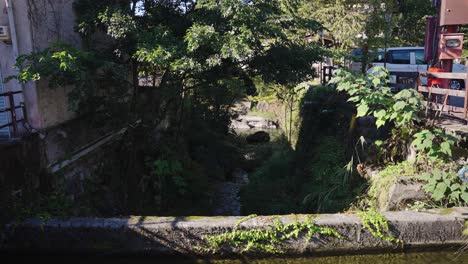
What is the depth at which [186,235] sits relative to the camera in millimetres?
5500

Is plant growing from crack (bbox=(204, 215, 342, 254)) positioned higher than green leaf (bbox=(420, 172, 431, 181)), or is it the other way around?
green leaf (bbox=(420, 172, 431, 181))

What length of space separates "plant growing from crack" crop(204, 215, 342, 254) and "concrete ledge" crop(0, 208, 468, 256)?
69 millimetres

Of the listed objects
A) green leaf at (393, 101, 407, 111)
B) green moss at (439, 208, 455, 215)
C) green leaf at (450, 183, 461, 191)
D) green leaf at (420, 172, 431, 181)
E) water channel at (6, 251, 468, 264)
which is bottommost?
water channel at (6, 251, 468, 264)

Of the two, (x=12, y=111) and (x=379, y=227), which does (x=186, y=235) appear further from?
(x=12, y=111)

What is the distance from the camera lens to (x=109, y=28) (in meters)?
6.71

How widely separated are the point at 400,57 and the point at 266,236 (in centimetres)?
1281

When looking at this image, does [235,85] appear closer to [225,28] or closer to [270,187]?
[270,187]

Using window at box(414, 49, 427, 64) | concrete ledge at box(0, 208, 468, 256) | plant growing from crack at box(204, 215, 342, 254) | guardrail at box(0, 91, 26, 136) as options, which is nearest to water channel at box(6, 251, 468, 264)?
concrete ledge at box(0, 208, 468, 256)

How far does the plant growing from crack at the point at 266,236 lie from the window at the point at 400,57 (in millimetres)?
12185

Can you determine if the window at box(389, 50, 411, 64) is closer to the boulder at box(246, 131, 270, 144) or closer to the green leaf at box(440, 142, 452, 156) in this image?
the boulder at box(246, 131, 270, 144)

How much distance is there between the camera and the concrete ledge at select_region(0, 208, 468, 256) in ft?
17.9

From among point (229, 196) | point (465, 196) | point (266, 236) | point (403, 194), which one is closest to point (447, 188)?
point (465, 196)

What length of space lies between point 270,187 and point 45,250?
6792 millimetres

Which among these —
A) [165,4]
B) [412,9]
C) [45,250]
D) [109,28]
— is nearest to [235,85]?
[165,4]
